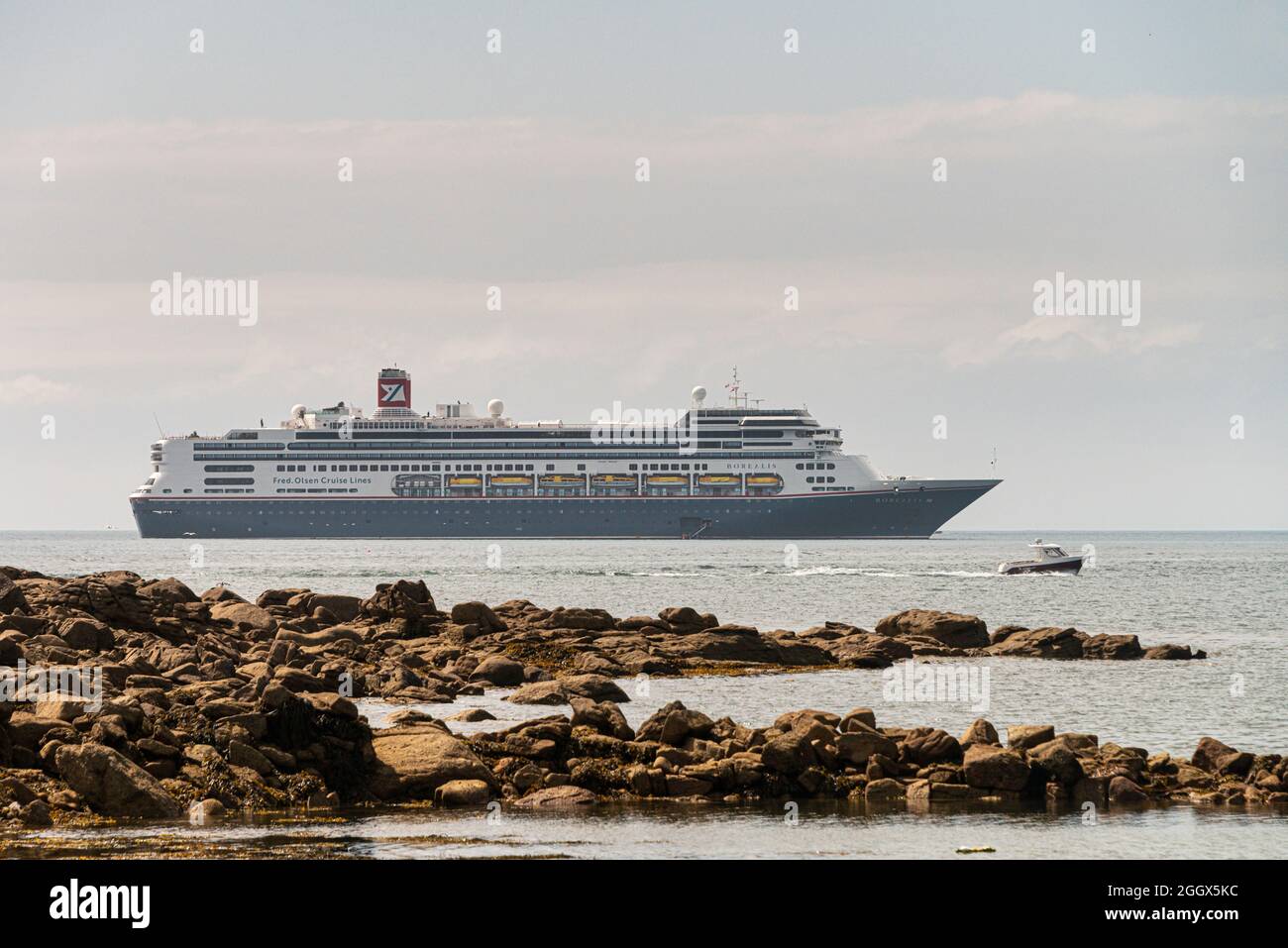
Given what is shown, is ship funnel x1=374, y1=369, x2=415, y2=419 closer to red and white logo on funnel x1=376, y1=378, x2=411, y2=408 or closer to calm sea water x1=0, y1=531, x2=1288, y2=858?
red and white logo on funnel x1=376, y1=378, x2=411, y2=408

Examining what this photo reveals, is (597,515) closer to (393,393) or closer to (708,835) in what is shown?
(393,393)

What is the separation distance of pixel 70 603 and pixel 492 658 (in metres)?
7.89

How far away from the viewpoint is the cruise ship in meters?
119

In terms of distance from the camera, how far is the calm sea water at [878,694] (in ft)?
51.2

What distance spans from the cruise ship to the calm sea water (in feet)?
113

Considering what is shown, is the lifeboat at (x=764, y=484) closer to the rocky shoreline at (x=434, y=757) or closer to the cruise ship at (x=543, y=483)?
the cruise ship at (x=543, y=483)

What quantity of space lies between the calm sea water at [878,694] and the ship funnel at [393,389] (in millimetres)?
45261

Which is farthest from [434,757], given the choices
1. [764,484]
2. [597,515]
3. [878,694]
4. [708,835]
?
[764,484]

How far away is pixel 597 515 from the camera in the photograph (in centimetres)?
11888
